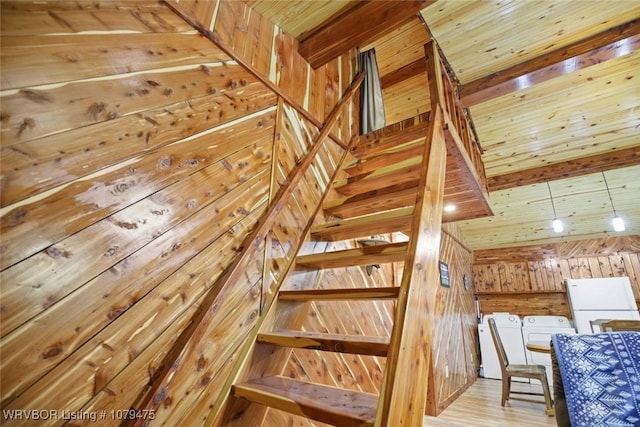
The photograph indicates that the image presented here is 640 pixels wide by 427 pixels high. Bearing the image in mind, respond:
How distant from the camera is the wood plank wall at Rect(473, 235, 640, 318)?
17.6ft

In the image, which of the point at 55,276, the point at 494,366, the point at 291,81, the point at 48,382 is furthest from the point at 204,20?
the point at 494,366

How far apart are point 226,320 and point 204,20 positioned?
165 centimetres

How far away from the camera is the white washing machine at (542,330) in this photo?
494 centimetres

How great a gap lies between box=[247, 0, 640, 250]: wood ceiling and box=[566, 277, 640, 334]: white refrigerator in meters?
1.03

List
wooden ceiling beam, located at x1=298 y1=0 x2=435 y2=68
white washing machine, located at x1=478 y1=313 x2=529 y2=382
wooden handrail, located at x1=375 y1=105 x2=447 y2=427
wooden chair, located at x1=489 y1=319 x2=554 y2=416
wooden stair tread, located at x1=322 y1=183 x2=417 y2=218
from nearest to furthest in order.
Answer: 1. wooden handrail, located at x1=375 y1=105 x2=447 y2=427
2. wooden ceiling beam, located at x1=298 y1=0 x2=435 y2=68
3. wooden stair tread, located at x1=322 y1=183 x2=417 y2=218
4. wooden chair, located at x1=489 y1=319 x2=554 y2=416
5. white washing machine, located at x1=478 y1=313 x2=529 y2=382

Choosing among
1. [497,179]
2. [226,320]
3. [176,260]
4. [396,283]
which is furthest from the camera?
[497,179]

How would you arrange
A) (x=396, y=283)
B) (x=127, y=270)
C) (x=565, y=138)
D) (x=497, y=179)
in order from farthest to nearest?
(x=497, y=179), (x=565, y=138), (x=396, y=283), (x=127, y=270)

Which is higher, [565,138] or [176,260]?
[565,138]

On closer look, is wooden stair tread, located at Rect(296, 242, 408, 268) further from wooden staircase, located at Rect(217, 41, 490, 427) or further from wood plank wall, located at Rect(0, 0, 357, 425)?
wood plank wall, located at Rect(0, 0, 357, 425)

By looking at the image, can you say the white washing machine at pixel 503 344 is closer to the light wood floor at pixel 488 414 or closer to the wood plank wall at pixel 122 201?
the light wood floor at pixel 488 414

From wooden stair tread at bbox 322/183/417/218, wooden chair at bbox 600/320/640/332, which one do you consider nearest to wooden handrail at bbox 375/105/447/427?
wooden stair tread at bbox 322/183/417/218

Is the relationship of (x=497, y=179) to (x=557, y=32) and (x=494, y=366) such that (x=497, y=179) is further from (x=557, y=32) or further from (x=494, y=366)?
(x=494, y=366)

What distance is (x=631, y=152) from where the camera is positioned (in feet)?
13.1

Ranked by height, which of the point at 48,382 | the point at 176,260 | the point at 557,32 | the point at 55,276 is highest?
the point at 557,32
